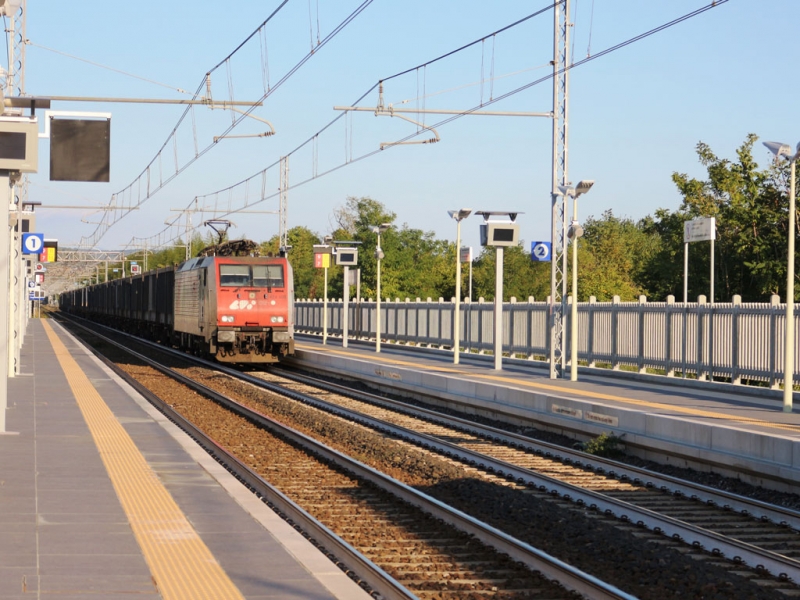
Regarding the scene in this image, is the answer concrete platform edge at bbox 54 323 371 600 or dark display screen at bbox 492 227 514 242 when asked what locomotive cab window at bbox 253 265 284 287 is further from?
concrete platform edge at bbox 54 323 371 600

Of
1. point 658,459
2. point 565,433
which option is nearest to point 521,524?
point 658,459

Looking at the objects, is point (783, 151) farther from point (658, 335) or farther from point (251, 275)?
point (251, 275)

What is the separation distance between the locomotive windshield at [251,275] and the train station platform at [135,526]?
698 inches

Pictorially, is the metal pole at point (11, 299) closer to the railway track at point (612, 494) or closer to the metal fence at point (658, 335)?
the railway track at point (612, 494)

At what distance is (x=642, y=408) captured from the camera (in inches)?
728

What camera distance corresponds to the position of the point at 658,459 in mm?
15195

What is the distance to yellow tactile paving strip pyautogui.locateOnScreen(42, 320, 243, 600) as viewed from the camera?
22.7 ft

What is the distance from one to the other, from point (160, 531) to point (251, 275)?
25693 mm

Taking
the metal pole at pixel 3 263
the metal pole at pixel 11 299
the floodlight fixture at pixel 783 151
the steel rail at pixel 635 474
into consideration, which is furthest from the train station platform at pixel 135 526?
the floodlight fixture at pixel 783 151

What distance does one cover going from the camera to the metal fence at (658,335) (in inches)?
939

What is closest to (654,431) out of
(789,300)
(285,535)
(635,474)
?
(635,474)

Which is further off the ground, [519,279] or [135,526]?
[519,279]

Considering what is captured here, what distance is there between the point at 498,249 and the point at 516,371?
3.54m

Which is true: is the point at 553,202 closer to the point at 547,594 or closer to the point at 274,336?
the point at 274,336
